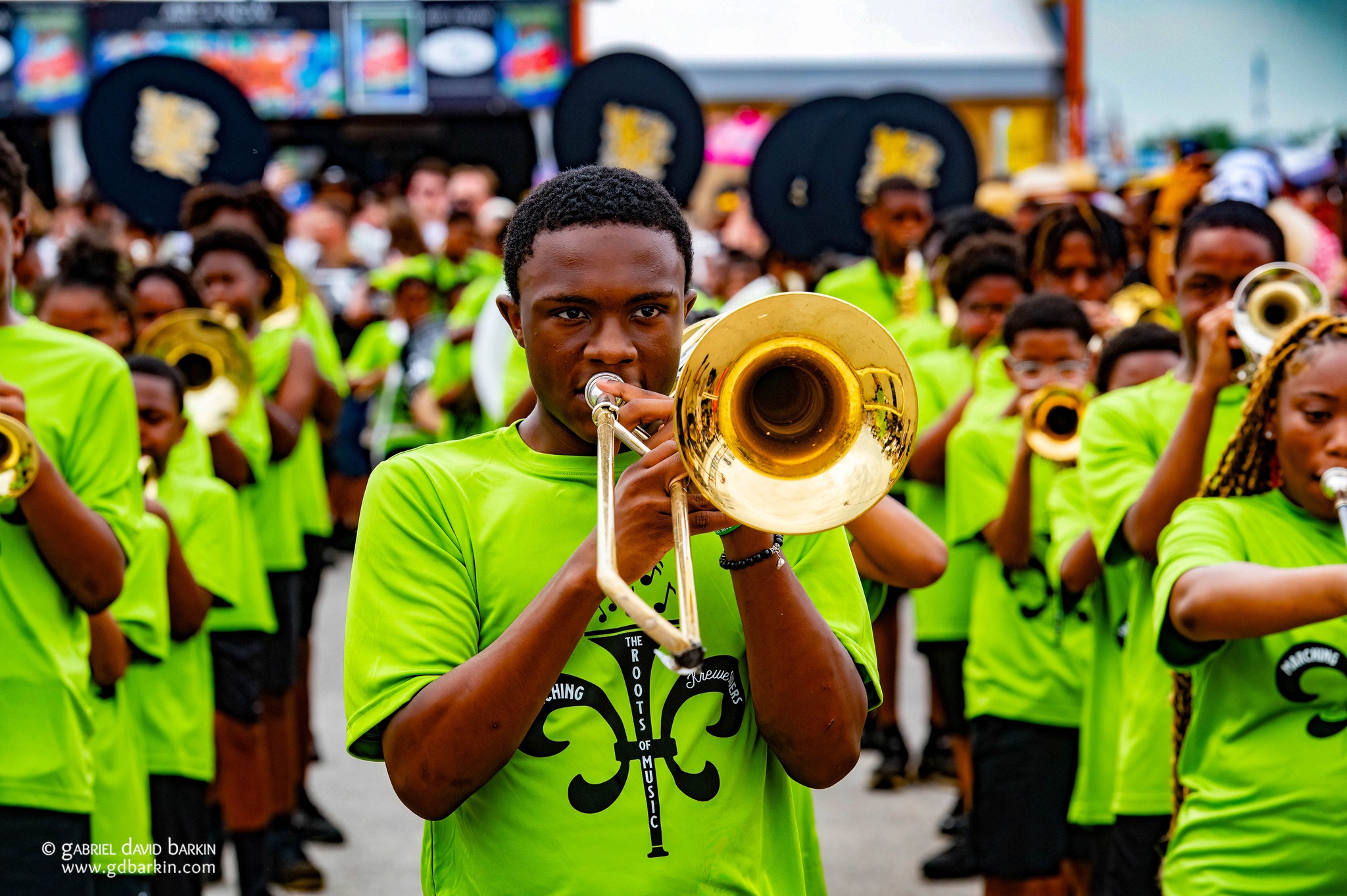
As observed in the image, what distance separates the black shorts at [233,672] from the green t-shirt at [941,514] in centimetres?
224

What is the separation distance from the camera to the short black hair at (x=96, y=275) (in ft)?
16.2

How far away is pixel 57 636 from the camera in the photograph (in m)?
3.29

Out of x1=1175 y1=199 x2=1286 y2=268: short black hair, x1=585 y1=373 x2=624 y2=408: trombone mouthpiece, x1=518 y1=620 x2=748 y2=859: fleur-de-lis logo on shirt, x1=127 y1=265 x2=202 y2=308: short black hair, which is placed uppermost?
x1=1175 y1=199 x2=1286 y2=268: short black hair

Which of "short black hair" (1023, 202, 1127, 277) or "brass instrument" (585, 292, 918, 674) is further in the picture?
"short black hair" (1023, 202, 1127, 277)

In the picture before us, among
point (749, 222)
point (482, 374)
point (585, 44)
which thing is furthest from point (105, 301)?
point (585, 44)

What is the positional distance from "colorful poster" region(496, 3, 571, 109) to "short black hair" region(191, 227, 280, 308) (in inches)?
531

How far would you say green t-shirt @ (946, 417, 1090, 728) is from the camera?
4.75 meters

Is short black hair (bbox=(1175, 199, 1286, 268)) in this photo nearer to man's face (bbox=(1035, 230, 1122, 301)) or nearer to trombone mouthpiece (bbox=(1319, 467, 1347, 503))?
trombone mouthpiece (bbox=(1319, 467, 1347, 503))

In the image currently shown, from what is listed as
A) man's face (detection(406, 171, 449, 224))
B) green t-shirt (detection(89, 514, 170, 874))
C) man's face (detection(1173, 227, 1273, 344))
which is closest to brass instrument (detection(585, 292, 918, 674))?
green t-shirt (detection(89, 514, 170, 874))

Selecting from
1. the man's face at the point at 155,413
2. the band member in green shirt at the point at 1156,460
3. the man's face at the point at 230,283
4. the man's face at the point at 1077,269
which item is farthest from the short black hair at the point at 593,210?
the man's face at the point at 230,283

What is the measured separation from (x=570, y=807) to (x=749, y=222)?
14.6 meters

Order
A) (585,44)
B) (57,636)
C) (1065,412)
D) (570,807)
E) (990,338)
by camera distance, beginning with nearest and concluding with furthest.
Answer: (570,807) < (57,636) < (1065,412) < (990,338) < (585,44)

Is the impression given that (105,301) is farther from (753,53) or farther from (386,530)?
(753,53)

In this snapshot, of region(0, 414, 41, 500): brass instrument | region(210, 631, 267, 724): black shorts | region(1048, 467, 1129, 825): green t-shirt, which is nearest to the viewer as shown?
region(0, 414, 41, 500): brass instrument
